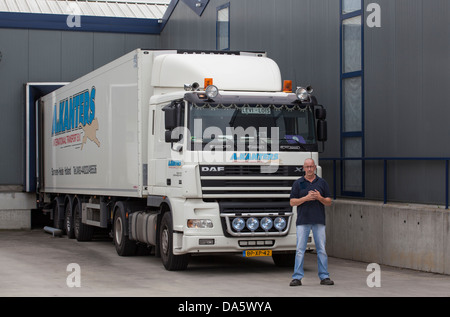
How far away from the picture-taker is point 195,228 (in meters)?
14.1

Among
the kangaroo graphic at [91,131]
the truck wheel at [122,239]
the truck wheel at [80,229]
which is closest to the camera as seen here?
the truck wheel at [122,239]

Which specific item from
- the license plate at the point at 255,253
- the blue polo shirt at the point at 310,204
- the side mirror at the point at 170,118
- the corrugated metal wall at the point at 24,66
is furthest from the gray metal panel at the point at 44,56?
the blue polo shirt at the point at 310,204

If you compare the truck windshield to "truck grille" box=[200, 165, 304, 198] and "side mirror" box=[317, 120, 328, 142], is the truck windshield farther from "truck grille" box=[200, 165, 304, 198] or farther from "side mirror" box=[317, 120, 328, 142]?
"truck grille" box=[200, 165, 304, 198]

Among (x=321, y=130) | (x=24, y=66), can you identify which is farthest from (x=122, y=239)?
(x=24, y=66)

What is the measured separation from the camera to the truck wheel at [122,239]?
1758 cm

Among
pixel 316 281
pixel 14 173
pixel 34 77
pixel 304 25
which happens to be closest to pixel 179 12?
pixel 34 77

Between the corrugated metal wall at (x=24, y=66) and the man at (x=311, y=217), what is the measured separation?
17.3 meters

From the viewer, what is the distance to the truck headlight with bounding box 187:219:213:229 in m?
14.1

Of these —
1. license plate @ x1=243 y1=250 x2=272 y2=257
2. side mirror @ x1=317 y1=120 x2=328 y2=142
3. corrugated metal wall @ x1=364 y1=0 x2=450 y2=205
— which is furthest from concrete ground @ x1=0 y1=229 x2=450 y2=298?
side mirror @ x1=317 y1=120 x2=328 y2=142

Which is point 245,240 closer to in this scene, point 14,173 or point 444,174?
point 444,174

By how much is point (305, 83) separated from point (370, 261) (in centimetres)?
521

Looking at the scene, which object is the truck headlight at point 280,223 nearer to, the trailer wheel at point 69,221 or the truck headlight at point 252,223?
the truck headlight at point 252,223

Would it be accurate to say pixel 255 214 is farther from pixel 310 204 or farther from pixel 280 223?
pixel 310 204

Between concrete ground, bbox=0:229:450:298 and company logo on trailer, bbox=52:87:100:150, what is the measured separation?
3.03 meters
